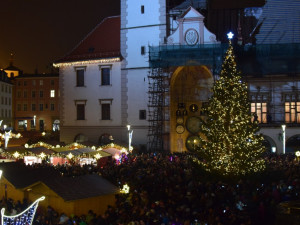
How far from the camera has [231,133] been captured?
22891mm

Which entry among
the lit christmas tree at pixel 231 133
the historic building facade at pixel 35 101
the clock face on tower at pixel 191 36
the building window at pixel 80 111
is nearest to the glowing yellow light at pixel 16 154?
the building window at pixel 80 111

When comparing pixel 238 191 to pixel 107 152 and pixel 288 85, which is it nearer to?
pixel 107 152

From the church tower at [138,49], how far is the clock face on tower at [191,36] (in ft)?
7.32

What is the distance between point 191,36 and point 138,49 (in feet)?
17.2

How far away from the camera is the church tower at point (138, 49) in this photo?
Answer: 41031 millimetres

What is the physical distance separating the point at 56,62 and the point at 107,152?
53.2 feet

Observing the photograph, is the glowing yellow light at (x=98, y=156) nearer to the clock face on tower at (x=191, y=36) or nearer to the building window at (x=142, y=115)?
the building window at (x=142, y=115)

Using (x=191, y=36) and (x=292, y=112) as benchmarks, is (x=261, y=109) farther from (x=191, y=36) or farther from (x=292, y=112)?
(x=191, y=36)

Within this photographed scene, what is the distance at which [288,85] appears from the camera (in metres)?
38.8

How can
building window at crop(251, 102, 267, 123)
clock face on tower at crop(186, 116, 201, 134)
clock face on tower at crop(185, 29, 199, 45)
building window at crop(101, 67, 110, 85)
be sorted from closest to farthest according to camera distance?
building window at crop(251, 102, 267, 123)
clock face on tower at crop(185, 29, 199, 45)
clock face on tower at crop(186, 116, 201, 134)
building window at crop(101, 67, 110, 85)

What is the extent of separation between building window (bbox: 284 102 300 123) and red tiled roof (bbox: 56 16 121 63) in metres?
16.1

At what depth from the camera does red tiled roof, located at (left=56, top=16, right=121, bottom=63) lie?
1735 inches

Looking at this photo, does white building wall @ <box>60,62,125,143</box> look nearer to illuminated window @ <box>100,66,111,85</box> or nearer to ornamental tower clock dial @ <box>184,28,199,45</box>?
illuminated window @ <box>100,66,111,85</box>

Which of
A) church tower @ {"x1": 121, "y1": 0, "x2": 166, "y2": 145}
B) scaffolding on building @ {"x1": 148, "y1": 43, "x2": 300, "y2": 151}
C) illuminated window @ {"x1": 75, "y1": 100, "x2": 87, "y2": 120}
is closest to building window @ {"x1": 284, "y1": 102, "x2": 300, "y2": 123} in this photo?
scaffolding on building @ {"x1": 148, "y1": 43, "x2": 300, "y2": 151}
